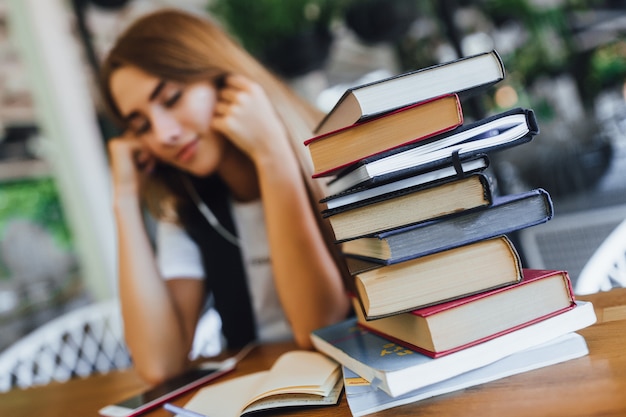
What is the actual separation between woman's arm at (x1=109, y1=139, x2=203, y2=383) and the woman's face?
14 cm

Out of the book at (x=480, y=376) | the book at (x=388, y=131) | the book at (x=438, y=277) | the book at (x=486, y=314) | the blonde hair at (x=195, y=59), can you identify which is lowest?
the book at (x=480, y=376)

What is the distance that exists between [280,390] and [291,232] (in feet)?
1.30

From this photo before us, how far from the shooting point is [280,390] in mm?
595

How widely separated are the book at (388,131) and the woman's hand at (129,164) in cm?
75

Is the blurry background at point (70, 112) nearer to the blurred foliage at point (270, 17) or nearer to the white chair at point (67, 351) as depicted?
the blurred foliage at point (270, 17)

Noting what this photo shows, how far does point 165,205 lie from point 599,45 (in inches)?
143

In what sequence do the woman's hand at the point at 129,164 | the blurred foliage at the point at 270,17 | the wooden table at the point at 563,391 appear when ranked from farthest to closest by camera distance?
the blurred foliage at the point at 270,17
the woman's hand at the point at 129,164
the wooden table at the point at 563,391

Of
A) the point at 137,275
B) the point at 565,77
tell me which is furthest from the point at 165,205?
the point at 565,77

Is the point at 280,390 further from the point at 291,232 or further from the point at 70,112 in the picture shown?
the point at 70,112

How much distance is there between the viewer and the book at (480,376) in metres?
0.54

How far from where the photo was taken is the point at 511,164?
4031mm

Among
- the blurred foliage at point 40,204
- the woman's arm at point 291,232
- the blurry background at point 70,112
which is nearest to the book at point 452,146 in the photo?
the woman's arm at point 291,232

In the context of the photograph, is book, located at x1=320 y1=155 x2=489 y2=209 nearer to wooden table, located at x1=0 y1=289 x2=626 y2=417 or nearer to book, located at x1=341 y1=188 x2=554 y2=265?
book, located at x1=341 y1=188 x2=554 y2=265

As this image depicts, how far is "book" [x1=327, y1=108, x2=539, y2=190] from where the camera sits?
1.83ft
